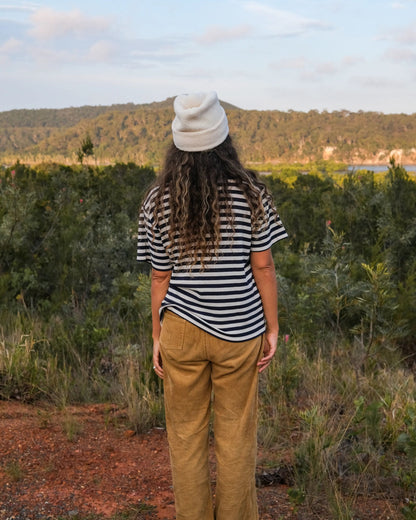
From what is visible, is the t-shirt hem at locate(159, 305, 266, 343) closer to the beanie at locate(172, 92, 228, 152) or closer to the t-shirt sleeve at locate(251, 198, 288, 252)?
the t-shirt sleeve at locate(251, 198, 288, 252)

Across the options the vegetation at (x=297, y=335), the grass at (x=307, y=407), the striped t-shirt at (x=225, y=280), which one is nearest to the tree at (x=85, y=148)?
the vegetation at (x=297, y=335)

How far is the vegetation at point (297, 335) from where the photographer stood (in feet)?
11.6

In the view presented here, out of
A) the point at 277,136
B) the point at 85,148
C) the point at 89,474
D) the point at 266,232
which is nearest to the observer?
the point at 266,232

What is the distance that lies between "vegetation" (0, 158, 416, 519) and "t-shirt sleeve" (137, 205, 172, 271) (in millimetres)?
1421

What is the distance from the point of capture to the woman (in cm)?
235

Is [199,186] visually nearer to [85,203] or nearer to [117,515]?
[117,515]

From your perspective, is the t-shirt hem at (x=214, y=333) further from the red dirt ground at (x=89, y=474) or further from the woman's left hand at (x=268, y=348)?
the red dirt ground at (x=89, y=474)

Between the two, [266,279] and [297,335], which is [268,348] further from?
[297,335]

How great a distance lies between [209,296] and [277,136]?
7388 centimetres

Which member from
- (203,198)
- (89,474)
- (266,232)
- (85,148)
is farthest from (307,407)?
(85,148)

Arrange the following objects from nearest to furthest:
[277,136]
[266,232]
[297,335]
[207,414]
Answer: [266,232] → [207,414] → [297,335] → [277,136]

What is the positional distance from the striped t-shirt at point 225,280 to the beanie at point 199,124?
0.20 meters

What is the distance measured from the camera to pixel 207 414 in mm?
2615

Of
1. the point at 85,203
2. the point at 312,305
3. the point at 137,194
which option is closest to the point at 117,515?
the point at 312,305
